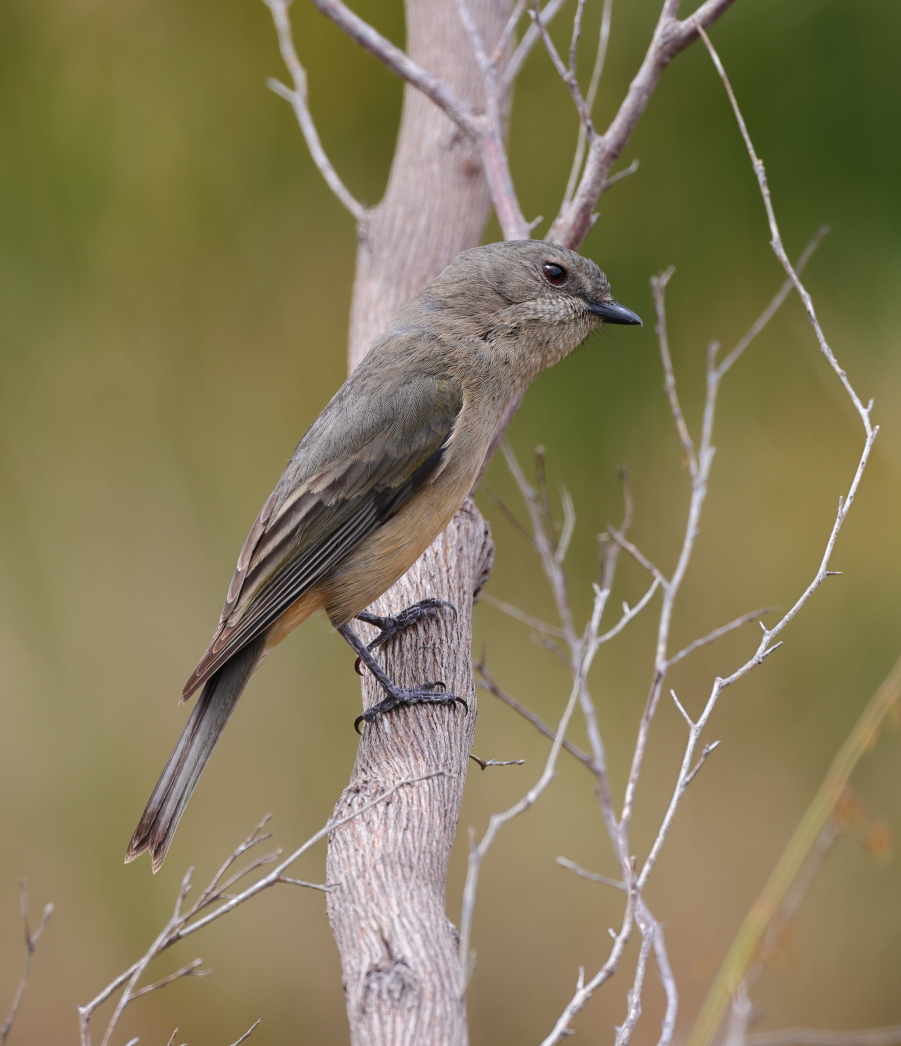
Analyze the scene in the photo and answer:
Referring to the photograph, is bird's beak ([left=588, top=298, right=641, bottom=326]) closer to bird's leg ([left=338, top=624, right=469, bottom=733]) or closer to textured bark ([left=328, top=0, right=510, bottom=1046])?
textured bark ([left=328, top=0, right=510, bottom=1046])

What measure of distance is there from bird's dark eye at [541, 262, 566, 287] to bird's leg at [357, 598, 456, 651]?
994mm

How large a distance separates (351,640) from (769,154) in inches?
122

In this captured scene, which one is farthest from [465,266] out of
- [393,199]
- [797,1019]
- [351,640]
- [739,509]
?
[797,1019]

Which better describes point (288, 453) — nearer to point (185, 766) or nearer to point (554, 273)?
point (554, 273)

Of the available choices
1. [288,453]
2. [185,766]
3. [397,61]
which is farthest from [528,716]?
[288,453]

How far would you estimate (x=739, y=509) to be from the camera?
14.9 feet

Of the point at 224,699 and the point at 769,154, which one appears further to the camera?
the point at 769,154

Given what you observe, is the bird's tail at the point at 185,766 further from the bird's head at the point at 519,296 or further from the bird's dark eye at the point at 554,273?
the bird's dark eye at the point at 554,273

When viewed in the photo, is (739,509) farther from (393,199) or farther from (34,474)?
(34,474)

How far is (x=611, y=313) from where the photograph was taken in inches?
123

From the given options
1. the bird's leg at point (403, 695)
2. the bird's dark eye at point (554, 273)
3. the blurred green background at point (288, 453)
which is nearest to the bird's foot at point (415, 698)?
the bird's leg at point (403, 695)

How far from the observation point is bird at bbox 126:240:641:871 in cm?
251

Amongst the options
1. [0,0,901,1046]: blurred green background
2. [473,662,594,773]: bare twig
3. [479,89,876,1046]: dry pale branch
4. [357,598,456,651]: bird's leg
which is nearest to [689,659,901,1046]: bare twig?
[479,89,876,1046]: dry pale branch

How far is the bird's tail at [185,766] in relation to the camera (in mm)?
2375
